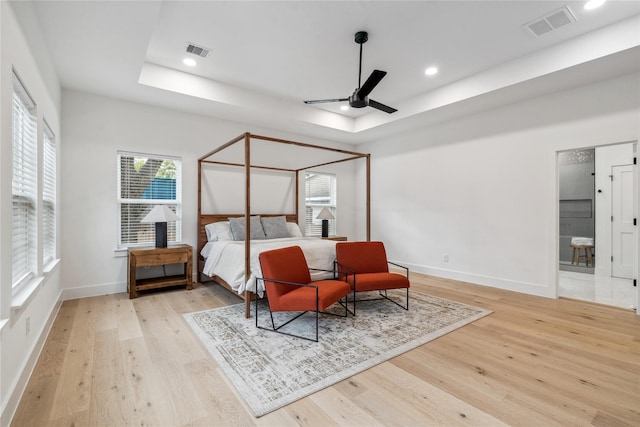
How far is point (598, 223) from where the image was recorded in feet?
18.6

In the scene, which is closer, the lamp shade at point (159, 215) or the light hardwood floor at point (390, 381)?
the light hardwood floor at point (390, 381)

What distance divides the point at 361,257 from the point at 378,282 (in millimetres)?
522

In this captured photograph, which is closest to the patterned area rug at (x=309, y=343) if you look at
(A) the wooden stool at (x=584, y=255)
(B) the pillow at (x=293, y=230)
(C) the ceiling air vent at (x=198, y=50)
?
(B) the pillow at (x=293, y=230)

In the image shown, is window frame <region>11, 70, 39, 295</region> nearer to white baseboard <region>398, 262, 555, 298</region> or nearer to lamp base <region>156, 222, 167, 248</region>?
Answer: lamp base <region>156, 222, 167, 248</region>

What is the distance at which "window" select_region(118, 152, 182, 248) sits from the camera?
447 centimetres

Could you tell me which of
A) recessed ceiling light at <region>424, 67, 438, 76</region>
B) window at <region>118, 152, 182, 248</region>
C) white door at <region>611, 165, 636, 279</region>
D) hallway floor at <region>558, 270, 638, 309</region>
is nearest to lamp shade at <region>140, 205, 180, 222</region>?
window at <region>118, 152, 182, 248</region>

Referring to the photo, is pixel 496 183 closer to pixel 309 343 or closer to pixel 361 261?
pixel 361 261

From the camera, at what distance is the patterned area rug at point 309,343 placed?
6.89 feet

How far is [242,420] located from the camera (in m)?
1.75

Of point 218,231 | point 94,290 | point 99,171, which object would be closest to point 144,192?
point 99,171

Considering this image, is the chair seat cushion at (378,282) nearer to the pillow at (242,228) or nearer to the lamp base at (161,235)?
the pillow at (242,228)

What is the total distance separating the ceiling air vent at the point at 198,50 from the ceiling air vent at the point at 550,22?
11.5 feet

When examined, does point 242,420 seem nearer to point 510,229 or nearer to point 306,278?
point 306,278

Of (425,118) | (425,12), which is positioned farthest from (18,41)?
(425,118)
